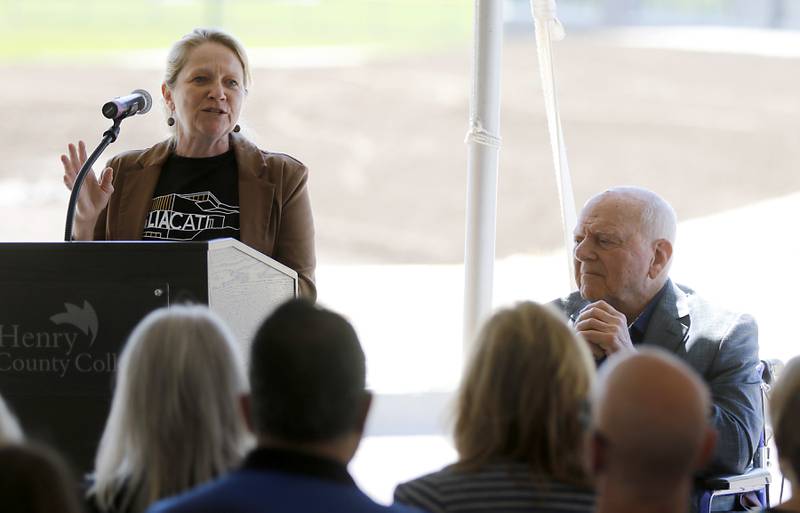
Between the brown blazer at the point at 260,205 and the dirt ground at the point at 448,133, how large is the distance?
12.4 meters

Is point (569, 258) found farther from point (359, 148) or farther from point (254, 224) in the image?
point (359, 148)

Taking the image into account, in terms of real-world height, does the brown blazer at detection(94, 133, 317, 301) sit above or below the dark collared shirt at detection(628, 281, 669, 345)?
above

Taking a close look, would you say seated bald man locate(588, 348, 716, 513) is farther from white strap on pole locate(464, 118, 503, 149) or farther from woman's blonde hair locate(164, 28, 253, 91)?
white strap on pole locate(464, 118, 503, 149)

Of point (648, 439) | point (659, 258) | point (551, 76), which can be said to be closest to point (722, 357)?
point (659, 258)

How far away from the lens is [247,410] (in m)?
1.75

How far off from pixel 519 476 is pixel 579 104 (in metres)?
18.1

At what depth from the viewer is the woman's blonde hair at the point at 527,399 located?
6.11 ft

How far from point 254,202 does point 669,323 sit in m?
1.15

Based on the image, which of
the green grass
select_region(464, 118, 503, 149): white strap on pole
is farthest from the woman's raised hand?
the green grass

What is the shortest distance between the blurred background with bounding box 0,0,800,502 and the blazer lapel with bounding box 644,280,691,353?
32.3 feet

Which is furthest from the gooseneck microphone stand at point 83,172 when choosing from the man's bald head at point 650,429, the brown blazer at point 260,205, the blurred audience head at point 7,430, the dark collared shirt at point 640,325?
the man's bald head at point 650,429

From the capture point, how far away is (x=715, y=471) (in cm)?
284

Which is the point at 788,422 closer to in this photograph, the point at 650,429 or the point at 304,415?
the point at 650,429

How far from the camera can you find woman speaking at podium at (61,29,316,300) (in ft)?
10.1
